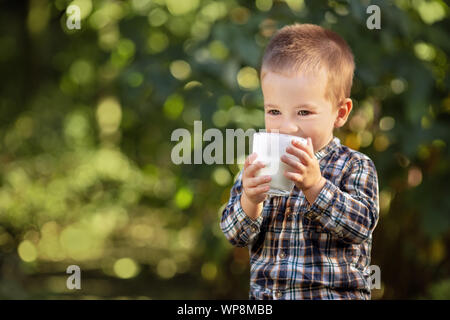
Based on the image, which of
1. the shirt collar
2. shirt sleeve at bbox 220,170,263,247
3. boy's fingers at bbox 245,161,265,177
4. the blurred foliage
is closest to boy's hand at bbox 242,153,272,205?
boy's fingers at bbox 245,161,265,177

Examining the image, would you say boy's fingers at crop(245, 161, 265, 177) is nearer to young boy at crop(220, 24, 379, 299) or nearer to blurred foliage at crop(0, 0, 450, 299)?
young boy at crop(220, 24, 379, 299)

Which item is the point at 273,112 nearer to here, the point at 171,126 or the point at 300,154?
the point at 300,154

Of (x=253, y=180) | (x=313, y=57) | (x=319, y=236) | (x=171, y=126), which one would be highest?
(x=171, y=126)

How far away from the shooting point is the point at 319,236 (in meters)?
1.40

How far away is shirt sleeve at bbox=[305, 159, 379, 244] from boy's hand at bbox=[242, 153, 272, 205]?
12 centimetres

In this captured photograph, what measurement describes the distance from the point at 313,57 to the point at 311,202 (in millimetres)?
353

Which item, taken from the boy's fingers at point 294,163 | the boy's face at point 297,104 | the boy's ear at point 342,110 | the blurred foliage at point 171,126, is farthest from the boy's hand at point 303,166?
the blurred foliage at point 171,126

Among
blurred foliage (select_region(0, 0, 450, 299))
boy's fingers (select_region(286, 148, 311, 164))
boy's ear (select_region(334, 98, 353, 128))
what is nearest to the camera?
boy's fingers (select_region(286, 148, 311, 164))

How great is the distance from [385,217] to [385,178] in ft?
2.85

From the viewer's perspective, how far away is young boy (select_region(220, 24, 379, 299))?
1333 millimetres

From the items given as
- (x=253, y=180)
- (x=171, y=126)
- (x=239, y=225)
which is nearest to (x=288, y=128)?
(x=253, y=180)

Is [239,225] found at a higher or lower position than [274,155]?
lower

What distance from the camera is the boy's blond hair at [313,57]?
1385 mm

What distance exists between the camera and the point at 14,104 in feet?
13.7
